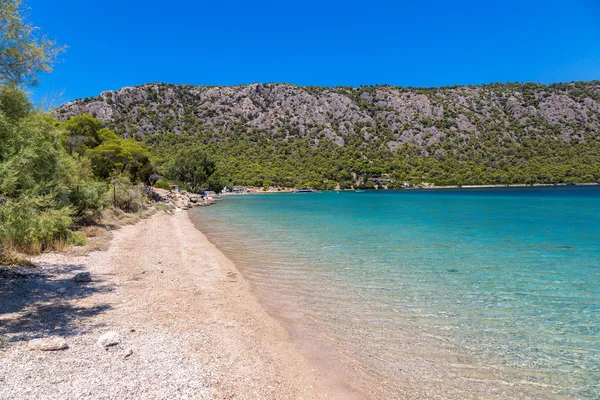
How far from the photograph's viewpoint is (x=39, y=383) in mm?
4301

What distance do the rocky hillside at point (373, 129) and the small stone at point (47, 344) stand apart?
4294 inches

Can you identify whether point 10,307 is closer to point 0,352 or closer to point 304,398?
point 0,352

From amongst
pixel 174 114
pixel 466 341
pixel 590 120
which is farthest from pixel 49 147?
pixel 590 120

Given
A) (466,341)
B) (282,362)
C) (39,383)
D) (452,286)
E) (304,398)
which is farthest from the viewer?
(452,286)

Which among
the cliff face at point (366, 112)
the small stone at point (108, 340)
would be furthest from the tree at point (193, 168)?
the small stone at point (108, 340)

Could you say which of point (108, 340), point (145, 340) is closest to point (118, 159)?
point (145, 340)

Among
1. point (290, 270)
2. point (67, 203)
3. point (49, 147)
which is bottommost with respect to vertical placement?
point (290, 270)

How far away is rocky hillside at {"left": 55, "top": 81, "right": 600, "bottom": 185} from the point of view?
124 metres

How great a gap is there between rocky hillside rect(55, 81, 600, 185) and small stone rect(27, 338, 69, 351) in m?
109

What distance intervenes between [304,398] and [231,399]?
98 cm

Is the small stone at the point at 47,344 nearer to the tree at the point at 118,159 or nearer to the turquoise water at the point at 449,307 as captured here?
the turquoise water at the point at 449,307

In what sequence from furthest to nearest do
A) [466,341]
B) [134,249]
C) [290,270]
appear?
[134,249] < [290,270] < [466,341]

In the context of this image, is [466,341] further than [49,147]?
No

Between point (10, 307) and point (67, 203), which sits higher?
point (67, 203)
